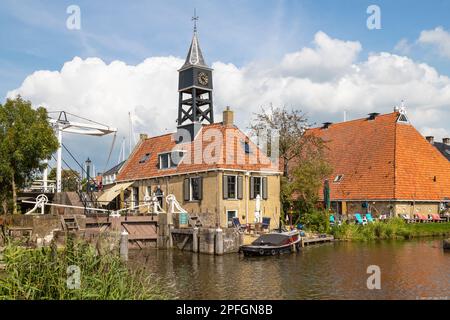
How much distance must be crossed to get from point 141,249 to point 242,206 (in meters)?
7.59

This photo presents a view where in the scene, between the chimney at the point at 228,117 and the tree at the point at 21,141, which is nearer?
the tree at the point at 21,141

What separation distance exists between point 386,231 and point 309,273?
16318 mm

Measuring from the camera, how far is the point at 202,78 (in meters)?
39.0

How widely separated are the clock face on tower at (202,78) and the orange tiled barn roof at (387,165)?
40.0ft

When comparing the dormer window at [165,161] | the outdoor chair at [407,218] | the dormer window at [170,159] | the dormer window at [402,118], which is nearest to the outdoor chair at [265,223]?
the dormer window at [170,159]

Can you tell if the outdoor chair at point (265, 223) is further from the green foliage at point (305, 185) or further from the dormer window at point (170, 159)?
the dormer window at point (170, 159)

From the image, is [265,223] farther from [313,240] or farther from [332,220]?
[332,220]

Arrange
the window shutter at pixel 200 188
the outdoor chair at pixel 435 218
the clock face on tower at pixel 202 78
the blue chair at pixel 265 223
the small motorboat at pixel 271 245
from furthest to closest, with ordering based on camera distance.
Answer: the outdoor chair at pixel 435 218, the clock face on tower at pixel 202 78, the window shutter at pixel 200 188, the blue chair at pixel 265 223, the small motorboat at pixel 271 245

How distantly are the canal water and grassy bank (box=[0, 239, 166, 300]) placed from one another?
2.13 meters

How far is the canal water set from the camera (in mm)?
16469

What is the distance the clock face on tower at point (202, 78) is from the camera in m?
38.8

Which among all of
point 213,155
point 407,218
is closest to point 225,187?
point 213,155
